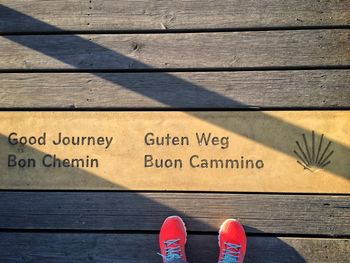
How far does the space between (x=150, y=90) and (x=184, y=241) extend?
70 centimetres

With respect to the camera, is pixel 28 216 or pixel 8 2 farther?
pixel 8 2

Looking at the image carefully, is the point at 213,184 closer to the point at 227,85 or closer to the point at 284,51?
the point at 227,85

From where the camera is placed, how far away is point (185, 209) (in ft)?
5.90

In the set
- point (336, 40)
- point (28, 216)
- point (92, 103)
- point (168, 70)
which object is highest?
point (336, 40)

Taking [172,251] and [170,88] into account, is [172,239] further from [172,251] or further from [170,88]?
[170,88]

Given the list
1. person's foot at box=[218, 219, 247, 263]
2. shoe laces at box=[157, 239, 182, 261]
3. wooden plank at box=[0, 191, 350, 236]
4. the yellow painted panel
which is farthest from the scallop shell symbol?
shoe laces at box=[157, 239, 182, 261]

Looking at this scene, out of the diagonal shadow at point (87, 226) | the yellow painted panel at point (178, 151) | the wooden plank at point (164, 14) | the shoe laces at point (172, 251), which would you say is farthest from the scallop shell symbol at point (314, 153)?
the shoe laces at point (172, 251)

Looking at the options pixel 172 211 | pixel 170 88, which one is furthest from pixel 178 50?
pixel 172 211

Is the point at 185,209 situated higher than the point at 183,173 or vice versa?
the point at 183,173

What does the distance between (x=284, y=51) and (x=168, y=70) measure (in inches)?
21.1

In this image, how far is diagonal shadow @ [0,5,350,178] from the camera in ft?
5.88

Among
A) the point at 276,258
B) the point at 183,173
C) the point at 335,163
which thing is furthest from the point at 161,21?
the point at 276,258

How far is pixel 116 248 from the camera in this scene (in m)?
1.80

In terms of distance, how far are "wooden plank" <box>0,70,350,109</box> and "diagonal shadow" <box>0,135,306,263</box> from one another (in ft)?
0.97
